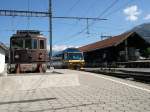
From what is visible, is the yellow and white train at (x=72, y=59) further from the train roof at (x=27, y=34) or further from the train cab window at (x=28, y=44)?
the train cab window at (x=28, y=44)

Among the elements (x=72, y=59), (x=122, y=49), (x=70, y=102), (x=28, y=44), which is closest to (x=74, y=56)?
(x=72, y=59)

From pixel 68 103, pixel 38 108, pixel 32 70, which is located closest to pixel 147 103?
pixel 68 103

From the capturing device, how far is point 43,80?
1509 cm

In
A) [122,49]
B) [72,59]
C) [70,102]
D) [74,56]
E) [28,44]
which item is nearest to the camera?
[70,102]

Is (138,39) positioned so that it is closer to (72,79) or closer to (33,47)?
(33,47)

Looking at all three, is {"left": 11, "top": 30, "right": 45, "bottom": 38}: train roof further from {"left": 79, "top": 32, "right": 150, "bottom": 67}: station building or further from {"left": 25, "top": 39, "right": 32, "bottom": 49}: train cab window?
{"left": 79, "top": 32, "right": 150, "bottom": 67}: station building

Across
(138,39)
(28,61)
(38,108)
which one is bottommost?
(38,108)

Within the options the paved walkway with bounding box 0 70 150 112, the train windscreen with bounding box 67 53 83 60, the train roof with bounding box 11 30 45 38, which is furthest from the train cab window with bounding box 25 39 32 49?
the train windscreen with bounding box 67 53 83 60

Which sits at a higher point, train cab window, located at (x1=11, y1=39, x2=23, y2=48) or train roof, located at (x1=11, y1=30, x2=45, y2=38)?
train roof, located at (x1=11, y1=30, x2=45, y2=38)

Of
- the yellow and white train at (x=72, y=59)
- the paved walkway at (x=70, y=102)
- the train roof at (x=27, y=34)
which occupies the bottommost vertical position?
the paved walkway at (x=70, y=102)

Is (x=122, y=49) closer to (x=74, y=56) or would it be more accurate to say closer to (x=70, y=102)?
(x=74, y=56)

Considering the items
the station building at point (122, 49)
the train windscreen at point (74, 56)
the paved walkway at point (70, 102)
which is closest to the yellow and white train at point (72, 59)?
the train windscreen at point (74, 56)

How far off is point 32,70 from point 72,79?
5066mm

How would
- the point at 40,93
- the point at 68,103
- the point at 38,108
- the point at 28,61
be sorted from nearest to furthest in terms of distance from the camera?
the point at 38,108 → the point at 68,103 → the point at 40,93 → the point at 28,61
